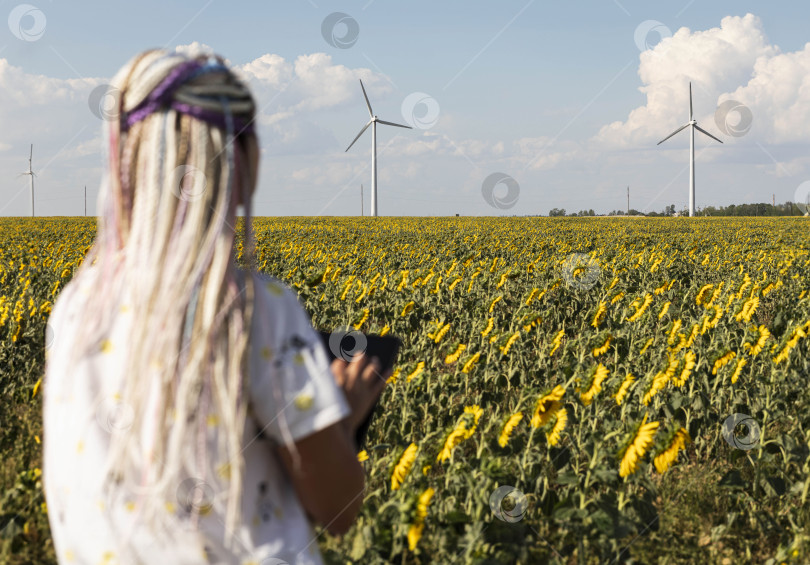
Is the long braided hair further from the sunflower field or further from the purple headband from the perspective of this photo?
the sunflower field

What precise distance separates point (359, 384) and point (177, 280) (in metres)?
0.48

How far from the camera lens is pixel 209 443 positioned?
1198 millimetres

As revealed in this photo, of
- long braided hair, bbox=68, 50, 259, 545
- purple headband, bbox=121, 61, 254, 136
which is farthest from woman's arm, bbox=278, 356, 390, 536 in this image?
purple headband, bbox=121, 61, 254, 136

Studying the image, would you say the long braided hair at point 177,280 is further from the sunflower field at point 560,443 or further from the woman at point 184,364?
the sunflower field at point 560,443

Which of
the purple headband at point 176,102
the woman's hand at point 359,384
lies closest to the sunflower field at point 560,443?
the woman's hand at point 359,384

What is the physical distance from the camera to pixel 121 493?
1234 millimetres

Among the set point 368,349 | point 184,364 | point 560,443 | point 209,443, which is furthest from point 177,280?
point 560,443

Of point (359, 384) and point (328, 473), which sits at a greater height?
point (359, 384)

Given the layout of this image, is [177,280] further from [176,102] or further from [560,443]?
[560,443]

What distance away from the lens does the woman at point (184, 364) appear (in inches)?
45.4

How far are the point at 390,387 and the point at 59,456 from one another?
412 centimetres

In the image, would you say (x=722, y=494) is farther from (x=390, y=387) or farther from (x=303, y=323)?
(x=303, y=323)

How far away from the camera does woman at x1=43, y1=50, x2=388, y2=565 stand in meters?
1.15

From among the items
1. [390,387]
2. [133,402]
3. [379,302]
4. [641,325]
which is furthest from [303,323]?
[379,302]
